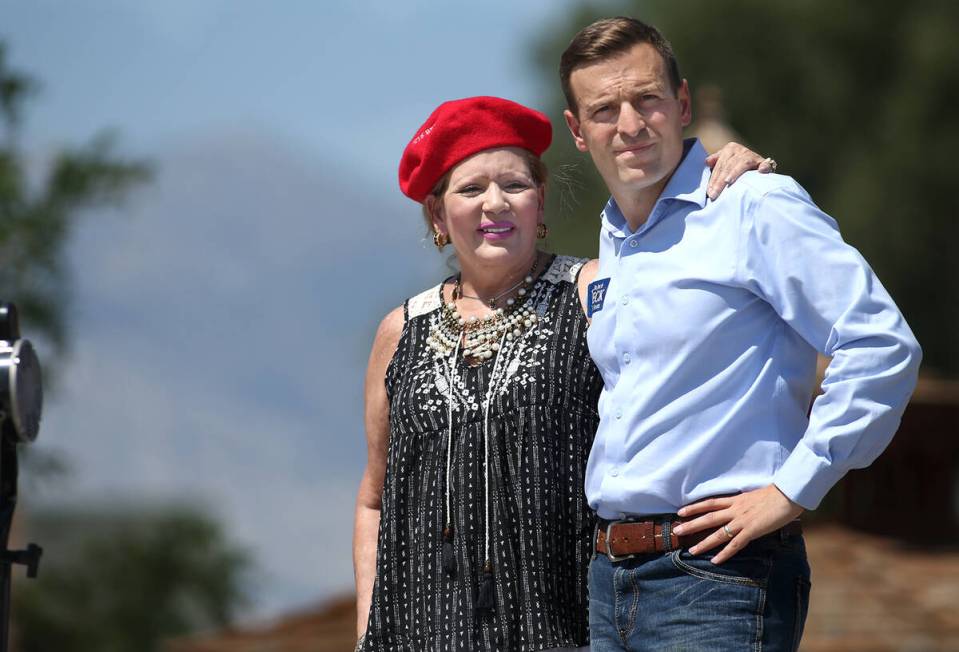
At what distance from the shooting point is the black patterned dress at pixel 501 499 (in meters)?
3.09

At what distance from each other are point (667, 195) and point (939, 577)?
32.7 feet

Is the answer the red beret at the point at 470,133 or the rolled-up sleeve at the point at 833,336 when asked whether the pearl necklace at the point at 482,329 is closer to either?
the red beret at the point at 470,133

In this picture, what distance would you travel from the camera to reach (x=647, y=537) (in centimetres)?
268

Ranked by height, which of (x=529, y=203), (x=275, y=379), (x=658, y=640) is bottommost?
(x=658, y=640)

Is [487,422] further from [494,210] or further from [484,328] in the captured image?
[494,210]

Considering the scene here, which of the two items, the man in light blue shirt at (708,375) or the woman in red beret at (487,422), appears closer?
the man in light blue shirt at (708,375)

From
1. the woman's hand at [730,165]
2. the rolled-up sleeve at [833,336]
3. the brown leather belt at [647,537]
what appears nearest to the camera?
the rolled-up sleeve at [833,336]

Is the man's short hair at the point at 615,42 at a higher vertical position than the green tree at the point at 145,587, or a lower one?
lower

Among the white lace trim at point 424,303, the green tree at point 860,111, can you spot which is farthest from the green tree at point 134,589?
the white lace trim at point 424,303

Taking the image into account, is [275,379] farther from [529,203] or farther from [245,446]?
[529,203]

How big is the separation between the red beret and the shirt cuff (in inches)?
41.2

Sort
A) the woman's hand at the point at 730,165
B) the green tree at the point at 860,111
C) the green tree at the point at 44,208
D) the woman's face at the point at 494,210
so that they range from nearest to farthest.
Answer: the woman's hand at the point at 730,165 → the woman's face at the point at 494,210 → the green tree at the point at 44,208 → the green tree at the point at 860,111

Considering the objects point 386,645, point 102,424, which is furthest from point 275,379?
point 386,645

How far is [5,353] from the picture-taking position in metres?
3.05
